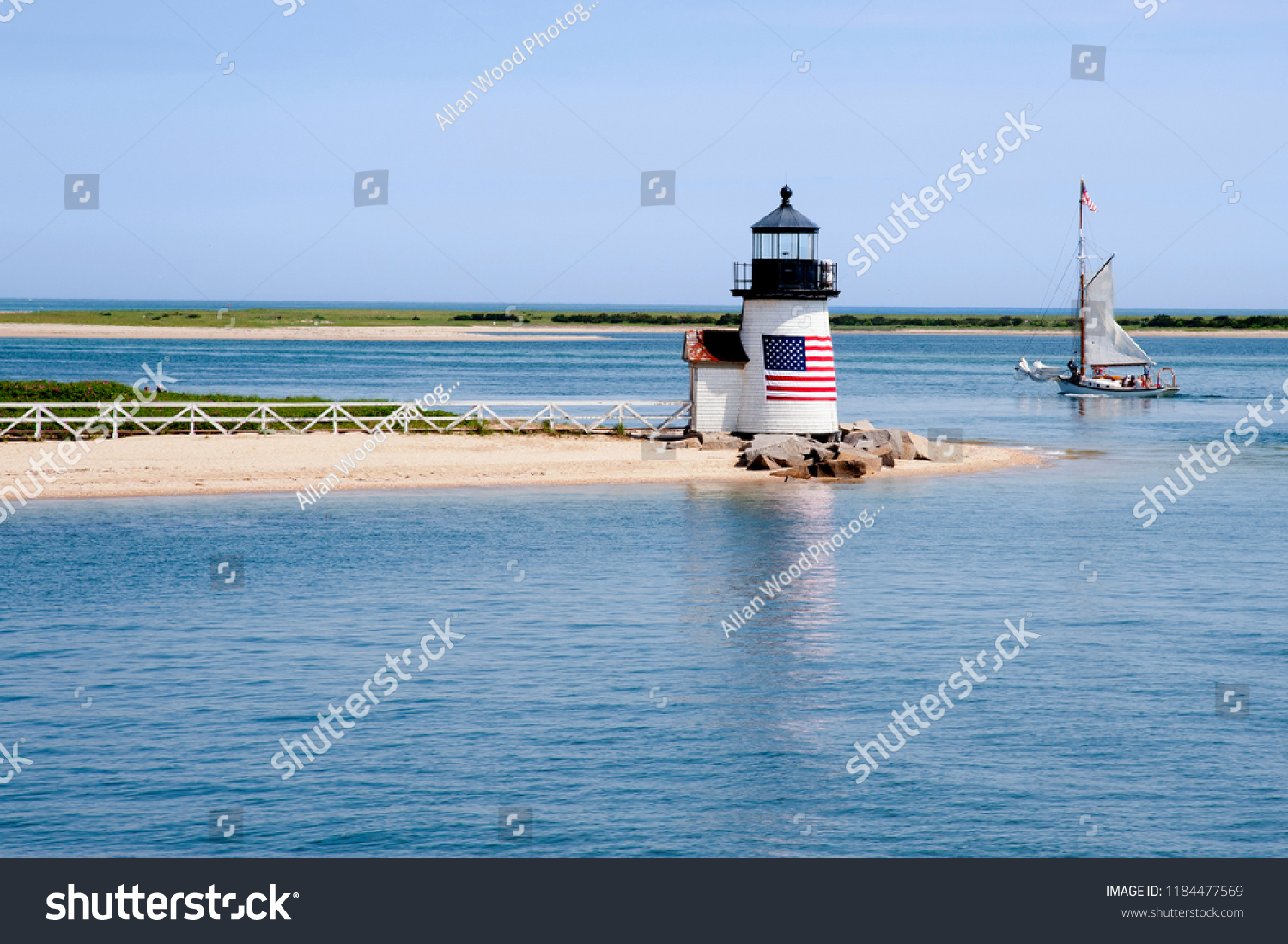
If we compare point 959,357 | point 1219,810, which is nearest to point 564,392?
point 1219,810

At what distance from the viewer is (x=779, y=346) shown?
43.0 m

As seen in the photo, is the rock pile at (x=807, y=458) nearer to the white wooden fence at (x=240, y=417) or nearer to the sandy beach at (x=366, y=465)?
the sandy beach at (x=366, y=465)

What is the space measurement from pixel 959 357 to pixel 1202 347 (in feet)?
163

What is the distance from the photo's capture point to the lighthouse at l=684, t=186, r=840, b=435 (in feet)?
140

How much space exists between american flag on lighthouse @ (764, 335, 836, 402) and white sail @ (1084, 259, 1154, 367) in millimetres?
52698

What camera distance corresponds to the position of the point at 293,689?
17.7 metres

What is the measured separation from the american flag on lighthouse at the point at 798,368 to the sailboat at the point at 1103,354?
50.1 metres

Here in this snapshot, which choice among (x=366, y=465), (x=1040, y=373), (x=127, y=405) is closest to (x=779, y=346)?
(x=366, y=465)

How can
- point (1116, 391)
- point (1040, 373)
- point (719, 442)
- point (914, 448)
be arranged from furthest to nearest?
point (1040, 373), point (1116, 391), point (914, 448), point (719, 442)

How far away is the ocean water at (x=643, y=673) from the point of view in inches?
529

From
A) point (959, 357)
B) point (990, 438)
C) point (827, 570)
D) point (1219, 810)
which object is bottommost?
point (1219, 810)

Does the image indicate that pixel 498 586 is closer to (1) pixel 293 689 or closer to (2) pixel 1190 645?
(1) pixel 293 689

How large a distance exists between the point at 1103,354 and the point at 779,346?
2295 inches

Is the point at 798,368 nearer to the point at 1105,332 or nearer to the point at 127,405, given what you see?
the point at 127,405
